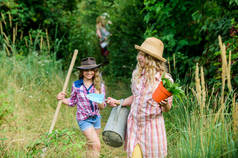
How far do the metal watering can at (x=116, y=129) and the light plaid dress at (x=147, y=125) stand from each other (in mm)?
108

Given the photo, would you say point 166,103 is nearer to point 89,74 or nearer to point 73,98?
point 89,74

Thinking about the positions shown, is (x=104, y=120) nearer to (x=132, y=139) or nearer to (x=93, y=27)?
(x=132, y=139)

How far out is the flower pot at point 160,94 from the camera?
2519 mm

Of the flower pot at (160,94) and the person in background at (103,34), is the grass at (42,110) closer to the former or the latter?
the flower pot at (160,94)

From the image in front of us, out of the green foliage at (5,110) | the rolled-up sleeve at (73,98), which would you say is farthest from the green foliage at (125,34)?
the rolled-up sleeve at (73,98)

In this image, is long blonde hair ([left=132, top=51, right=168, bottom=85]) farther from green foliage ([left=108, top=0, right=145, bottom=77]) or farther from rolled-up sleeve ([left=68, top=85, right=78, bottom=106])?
green foliage ([left=108, top=0, right=145, bottom=77])

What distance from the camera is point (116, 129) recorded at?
2811 mm

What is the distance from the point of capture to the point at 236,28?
3680mm

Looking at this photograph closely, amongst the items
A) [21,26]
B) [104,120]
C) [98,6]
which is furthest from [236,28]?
[98,6]

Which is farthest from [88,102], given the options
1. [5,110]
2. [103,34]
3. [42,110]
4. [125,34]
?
[103,34]

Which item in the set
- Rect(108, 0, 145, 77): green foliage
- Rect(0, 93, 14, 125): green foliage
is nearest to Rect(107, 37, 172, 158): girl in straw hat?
Rect(0, 93, 14, 125): green foliage

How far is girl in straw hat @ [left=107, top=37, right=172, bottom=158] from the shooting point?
2.78 m

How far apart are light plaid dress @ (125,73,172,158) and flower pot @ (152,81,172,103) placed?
0.20m

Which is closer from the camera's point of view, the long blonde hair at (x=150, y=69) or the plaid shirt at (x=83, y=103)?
the long blonde hair at (x=150, y=69)
